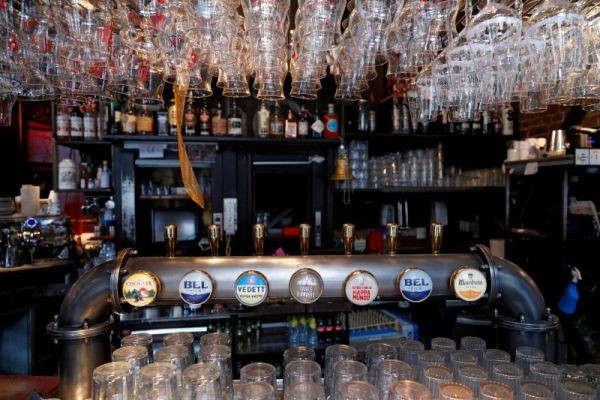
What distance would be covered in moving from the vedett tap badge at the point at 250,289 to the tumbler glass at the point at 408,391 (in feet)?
1.39

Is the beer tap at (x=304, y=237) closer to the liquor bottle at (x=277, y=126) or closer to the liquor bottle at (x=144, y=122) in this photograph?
the liquor bottle at (x=277, y=126)

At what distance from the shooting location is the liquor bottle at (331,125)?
124 inches

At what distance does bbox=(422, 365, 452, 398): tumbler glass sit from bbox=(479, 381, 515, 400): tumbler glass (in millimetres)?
73

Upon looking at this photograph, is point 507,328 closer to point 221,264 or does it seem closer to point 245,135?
point 221,264

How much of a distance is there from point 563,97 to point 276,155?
2147 mm

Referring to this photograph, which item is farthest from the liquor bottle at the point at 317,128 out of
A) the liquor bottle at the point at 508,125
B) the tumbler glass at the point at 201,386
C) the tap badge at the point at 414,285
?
the tumbler glass at the point at 201,386

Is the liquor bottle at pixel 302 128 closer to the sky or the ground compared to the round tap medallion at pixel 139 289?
closer to the sky

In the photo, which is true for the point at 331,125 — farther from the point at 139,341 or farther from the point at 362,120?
the point at 139,341

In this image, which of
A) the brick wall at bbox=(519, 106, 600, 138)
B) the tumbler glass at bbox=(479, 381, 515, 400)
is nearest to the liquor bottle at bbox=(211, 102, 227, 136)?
the tumbler glass at bbox=(479, 381, 515, 400)

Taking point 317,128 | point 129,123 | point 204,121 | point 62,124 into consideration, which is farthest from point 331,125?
point 62,124

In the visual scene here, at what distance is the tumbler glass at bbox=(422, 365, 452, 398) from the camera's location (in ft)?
2.77

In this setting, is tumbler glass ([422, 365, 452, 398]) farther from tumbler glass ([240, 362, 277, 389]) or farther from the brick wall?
the brick wall

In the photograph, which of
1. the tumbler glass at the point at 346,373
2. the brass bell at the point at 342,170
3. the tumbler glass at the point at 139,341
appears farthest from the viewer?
the brass bell at the point at 342,170

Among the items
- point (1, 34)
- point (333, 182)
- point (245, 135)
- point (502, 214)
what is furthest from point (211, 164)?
point (502, 214)
